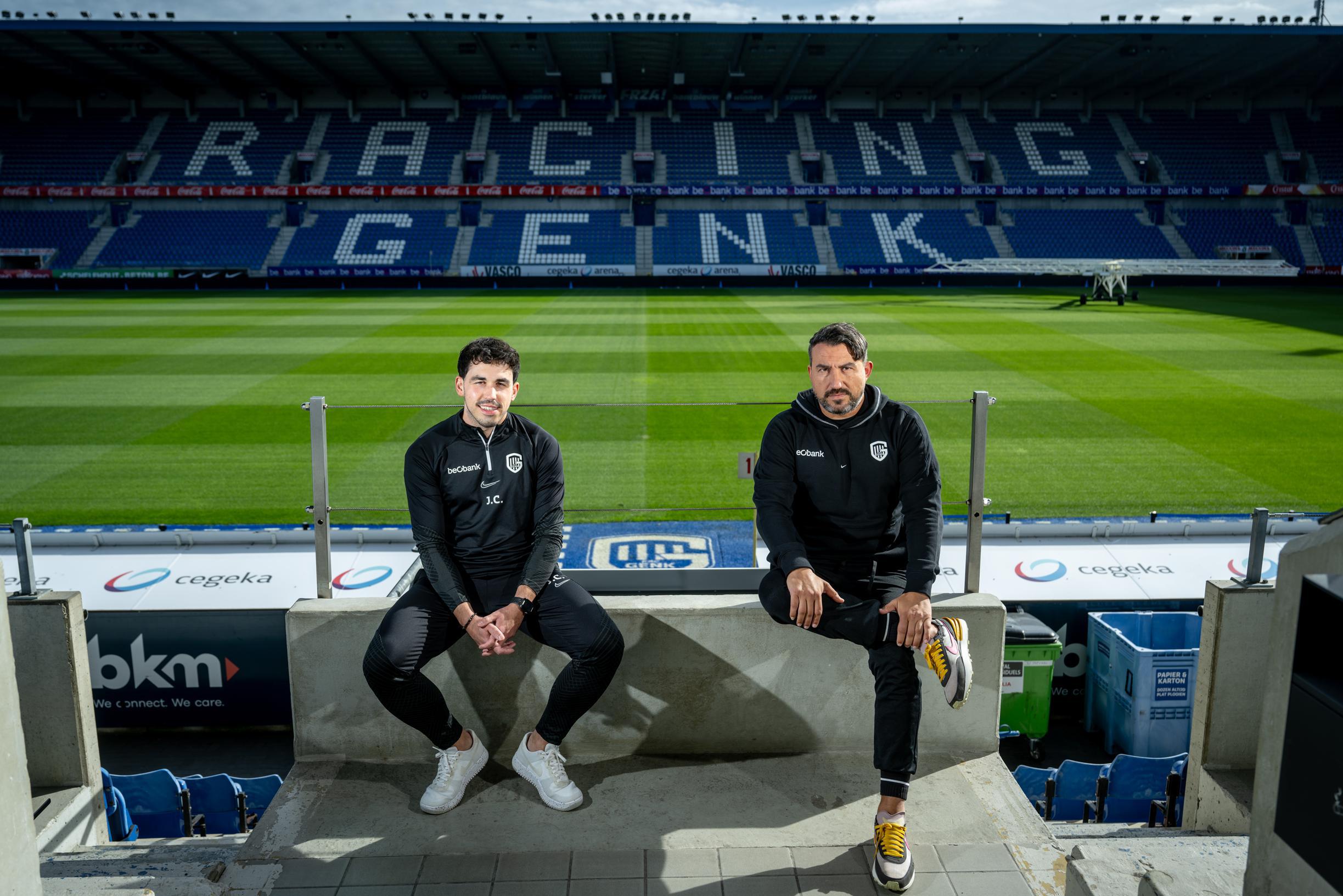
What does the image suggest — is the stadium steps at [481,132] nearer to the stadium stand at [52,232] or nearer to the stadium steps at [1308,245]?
the stadium stand at [52,232]

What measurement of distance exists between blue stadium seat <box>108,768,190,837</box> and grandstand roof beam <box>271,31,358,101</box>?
39256mm

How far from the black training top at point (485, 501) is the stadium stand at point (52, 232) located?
44.7 meters

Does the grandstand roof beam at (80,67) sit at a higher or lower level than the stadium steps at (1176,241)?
higher

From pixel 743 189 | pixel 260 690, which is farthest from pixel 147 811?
pixel 743 189

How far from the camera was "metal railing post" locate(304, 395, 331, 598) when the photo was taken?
4.04 metres

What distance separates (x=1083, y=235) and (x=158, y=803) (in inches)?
1838

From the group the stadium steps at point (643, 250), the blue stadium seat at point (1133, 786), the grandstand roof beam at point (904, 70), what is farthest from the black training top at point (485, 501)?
the grandstand roof beam at point (904, 70)

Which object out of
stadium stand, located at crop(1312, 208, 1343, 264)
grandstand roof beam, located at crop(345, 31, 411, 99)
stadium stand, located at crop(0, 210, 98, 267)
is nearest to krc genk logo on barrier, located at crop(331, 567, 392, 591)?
grandstand roof beam, located at crop(345, 31, 411, 99)

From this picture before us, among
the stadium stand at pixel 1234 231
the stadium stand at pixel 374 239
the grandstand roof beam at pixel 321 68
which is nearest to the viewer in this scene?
the grandstand roof beam at pixel 321 68

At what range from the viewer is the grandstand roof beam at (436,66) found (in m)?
39.6

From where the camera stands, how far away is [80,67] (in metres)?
41.3

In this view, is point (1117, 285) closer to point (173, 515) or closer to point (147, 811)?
point (173, 515)

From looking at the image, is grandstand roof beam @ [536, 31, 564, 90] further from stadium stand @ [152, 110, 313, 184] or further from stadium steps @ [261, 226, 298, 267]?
stadium steps @ [261, 226, 298, 267]

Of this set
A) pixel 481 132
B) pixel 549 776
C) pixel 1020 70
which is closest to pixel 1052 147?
pixel 1020 70
